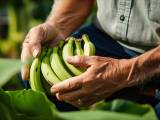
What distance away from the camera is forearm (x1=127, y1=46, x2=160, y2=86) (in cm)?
226

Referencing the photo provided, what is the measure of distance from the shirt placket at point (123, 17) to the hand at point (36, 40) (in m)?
0.29

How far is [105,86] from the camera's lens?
2.21 metres

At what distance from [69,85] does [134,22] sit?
18.6 inches

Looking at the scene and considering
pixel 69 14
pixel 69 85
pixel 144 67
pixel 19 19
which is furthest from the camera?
pixel 19 19

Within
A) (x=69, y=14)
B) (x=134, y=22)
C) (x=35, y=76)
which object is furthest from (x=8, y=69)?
(x=69, y=14)

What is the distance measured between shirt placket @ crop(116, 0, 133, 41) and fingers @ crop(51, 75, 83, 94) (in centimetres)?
42

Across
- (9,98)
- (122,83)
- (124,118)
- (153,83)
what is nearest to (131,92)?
(153,83)

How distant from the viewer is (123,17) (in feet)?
8.16

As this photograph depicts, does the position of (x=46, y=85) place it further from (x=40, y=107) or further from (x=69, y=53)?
(x=40, y=107)

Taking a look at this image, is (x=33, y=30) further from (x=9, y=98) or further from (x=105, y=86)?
(x=9, y=98)

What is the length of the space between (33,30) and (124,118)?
120 cm

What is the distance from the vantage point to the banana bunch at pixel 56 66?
2.24m

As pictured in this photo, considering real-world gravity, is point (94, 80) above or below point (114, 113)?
below

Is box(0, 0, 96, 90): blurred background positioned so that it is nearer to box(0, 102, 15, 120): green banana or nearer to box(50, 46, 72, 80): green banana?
box(50, 46, 72, 80): green banana
